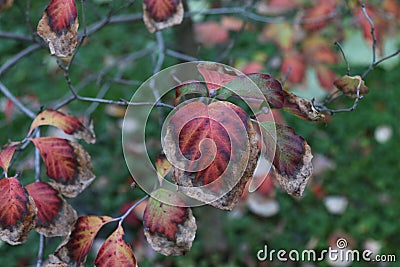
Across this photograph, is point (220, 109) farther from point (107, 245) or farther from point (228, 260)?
point (228, 260)

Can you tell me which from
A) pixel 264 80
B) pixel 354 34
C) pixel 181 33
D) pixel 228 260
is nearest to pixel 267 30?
pixel 354 34

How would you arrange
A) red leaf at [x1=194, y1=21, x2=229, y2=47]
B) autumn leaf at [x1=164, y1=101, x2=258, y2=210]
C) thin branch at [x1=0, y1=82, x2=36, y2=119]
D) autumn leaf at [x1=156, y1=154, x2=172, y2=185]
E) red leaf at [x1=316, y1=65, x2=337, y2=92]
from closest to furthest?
autumn leaf at [x1=164, y1=101, x2=258, y2=210] < autumn leaf at [x1=156, y1=154, x2=172, y2=185] < thin branch at [x1=0, y1=82, x2=36, y2=119] < red leaf at [x1=316, y1=65, x2=337, y2=92] < red leaf at [x1=194, y1=21, x2=229, y2=47]

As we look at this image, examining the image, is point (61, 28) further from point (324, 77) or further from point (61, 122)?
point (324, 77)

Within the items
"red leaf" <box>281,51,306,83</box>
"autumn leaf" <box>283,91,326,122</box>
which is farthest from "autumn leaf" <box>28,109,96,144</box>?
"red leaf" <box>281,51,306,83</box>

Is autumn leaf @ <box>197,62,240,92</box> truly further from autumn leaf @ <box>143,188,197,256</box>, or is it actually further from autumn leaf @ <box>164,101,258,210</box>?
autumn leaf @ <box>143,188,197,256</box>

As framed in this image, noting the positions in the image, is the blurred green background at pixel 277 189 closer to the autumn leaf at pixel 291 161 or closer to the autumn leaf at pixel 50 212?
the autumn leaf at pixel 50 212

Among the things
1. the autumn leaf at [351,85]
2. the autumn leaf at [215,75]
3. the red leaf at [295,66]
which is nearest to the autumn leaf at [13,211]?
the autumn leaf at [215,75]
